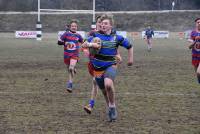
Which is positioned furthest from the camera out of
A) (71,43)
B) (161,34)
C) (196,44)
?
(161,34)

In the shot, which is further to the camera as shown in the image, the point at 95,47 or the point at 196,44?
the point at 196,44

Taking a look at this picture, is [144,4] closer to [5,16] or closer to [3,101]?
[5,16]

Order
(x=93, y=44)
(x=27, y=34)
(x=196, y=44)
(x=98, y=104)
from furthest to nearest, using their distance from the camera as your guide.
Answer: (x=27, y=34) < (x=196, y=44) < (x=98, y=104) < (x=93, y=44)

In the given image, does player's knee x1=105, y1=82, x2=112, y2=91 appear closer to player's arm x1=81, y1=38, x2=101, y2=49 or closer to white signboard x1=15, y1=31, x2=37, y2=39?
player's arm x1=81, y1=38, x2=101, y2=49

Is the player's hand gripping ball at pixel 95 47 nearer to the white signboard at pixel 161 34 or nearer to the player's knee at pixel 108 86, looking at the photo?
the player's knee at pixel 108 86

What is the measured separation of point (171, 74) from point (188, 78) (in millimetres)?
1473

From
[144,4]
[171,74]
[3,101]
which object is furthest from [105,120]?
[144,4]

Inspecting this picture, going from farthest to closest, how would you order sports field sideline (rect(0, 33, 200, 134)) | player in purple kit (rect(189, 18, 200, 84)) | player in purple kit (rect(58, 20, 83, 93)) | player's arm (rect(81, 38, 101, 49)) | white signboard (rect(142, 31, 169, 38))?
white signboard (rect(142, 31, 169, 38)) → player in purple kit (rect(58, 20, 83, 93)) → player in purple kit (rect(189, 18, 200, 84)) → player's arm (rect(81, 38, 101, 49)) → sports field sideline (rect(0, 33, 200, 134))

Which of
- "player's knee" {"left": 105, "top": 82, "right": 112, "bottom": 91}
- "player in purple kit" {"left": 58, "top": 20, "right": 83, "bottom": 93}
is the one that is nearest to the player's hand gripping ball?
"player's knee" {"left": 105, "top": 82, "right": 112, "bottom": 91}

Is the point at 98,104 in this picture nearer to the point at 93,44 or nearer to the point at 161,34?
the point at 93,44

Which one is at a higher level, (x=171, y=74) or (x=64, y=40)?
(x=64, y=40)

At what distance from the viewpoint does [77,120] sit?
9.55 m

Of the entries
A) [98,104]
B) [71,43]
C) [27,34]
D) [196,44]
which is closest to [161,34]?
→ [27,34]

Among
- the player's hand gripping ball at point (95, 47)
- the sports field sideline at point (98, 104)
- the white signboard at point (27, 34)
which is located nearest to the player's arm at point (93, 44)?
the player's hand gripping ball at point (95, 47)
